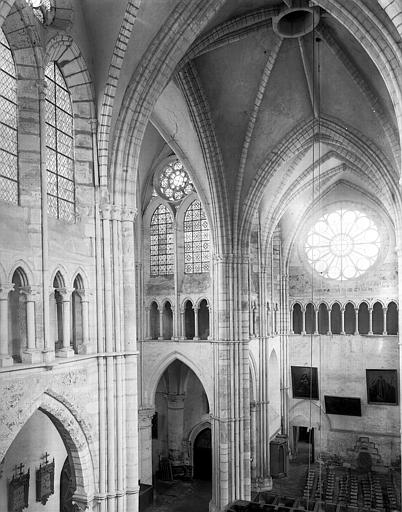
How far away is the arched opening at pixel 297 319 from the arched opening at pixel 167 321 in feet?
30.0

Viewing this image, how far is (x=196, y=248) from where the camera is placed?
21297mm

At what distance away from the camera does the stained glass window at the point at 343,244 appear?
26.5 metres

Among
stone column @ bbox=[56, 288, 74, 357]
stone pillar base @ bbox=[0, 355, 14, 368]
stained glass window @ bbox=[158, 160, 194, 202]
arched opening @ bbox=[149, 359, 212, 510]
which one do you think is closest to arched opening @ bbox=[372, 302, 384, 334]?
arched opening @ bbox=[149, 359, 212, 510]

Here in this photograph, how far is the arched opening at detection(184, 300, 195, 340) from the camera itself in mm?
21141

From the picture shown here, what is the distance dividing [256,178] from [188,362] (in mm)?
7594

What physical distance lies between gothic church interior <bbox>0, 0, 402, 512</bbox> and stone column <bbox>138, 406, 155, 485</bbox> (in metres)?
0.06

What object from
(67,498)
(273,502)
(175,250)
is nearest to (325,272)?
(175,250)

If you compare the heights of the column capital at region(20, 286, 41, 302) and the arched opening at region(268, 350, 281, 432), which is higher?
the column capital at region(20, 286, 41, 302)

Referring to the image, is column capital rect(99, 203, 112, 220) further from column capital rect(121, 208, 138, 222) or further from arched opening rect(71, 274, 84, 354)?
arched opening rect(71, 274, 84, 354)

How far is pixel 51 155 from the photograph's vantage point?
9961mm

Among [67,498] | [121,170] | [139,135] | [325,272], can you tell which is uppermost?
[139,135]

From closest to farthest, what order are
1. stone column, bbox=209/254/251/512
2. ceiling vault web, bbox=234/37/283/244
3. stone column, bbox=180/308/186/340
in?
1. ceiling vault web, bbox=234/37/283/244
2. stone column, bbox=209/254/251/512
3. stone column, bbox=180/308/186/340

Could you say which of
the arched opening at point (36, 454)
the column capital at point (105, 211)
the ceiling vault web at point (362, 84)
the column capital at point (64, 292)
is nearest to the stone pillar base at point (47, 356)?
the column capital at point (64, 292)

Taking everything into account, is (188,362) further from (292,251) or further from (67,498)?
(292,251)
